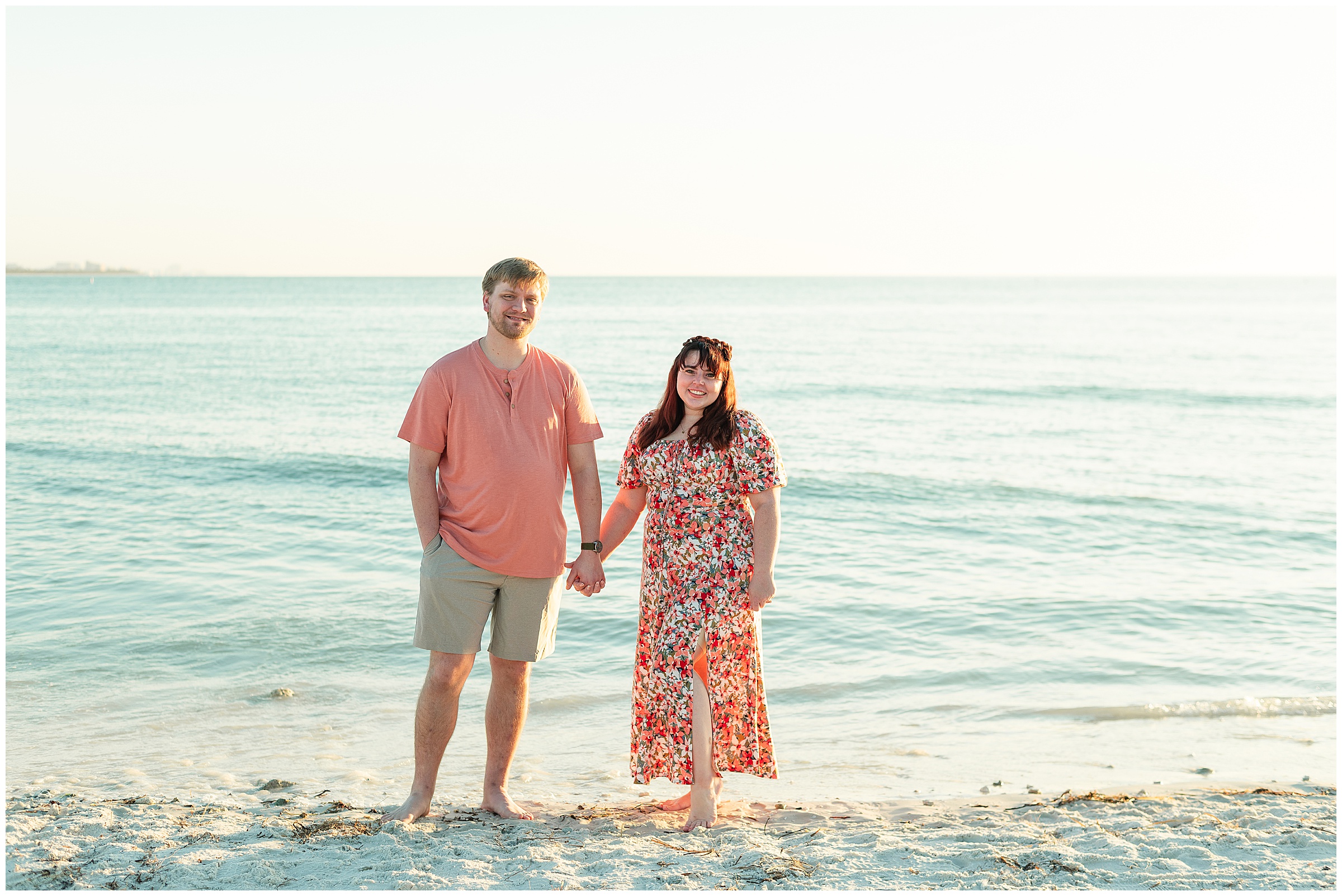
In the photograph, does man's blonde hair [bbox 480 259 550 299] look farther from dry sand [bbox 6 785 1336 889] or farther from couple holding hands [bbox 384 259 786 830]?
dry sand [bbox 6 785 1336 889]

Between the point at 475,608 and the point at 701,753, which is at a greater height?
the point at 475,608

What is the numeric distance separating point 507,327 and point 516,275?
20 cm

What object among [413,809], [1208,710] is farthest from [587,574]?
[1208,710]

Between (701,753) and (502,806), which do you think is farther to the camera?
(502,806)

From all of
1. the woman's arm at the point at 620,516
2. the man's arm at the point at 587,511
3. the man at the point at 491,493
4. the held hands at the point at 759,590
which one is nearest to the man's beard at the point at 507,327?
the man at the point at 491,493

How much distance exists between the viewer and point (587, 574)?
4199mm

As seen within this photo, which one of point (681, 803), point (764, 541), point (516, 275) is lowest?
point (681, 803)

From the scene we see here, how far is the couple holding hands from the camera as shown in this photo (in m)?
3.97

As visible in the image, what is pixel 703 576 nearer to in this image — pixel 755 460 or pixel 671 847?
pixel 755 460

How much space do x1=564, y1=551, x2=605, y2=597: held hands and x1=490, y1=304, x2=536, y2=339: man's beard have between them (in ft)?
2.96

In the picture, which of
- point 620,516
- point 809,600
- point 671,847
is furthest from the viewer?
point 809,600

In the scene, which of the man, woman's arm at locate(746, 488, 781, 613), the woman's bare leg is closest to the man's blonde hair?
the man

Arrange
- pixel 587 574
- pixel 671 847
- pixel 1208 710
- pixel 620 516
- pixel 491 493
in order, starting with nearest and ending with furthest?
pixel 671 847 < pixel 491 493 < pixel 587 574 < pixel 620 516 < pixel 1208 710

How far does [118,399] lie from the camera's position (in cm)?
2209
